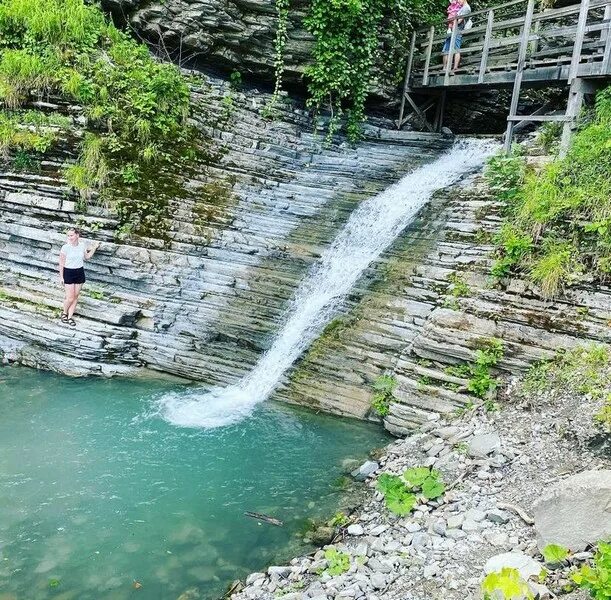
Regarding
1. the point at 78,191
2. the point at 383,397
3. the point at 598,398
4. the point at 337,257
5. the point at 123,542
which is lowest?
the point at 123,542

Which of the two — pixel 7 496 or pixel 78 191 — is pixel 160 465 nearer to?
pixel 7 496

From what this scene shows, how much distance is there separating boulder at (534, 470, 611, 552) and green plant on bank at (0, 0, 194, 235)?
24.3 ft

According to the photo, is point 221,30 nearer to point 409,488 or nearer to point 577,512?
point 409,488

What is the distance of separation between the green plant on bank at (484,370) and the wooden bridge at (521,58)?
13.8ft

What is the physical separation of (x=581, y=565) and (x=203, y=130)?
33.8 feet

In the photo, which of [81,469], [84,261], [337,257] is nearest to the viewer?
[81,469]

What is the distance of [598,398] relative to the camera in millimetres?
5586

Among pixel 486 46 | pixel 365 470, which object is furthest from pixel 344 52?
pixel 365 470

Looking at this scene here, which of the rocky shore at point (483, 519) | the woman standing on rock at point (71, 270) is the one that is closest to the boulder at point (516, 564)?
the rocky shore at point (483, 519)

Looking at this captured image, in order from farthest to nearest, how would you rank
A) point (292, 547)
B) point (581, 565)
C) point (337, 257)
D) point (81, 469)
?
point (337, 257) < point (81, 469) < point (292, 547) < point (581, 565)

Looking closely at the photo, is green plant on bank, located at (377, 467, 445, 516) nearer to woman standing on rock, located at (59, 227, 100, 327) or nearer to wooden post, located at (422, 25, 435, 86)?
woman standing on rock, located at (59, 227, 100, 327)

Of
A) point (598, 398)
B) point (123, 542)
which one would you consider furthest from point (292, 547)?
point (598, 398)

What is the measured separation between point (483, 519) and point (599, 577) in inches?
53.7

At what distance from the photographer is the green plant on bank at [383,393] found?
734 centimetres
